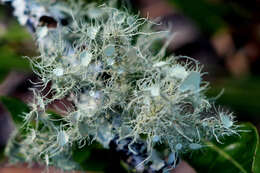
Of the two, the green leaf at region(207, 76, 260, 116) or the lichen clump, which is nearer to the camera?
the lichen clump

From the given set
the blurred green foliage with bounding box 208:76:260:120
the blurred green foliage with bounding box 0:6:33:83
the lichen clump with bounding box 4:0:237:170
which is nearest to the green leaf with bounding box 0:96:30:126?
the lichen clump with bounding box 4:0:237:170

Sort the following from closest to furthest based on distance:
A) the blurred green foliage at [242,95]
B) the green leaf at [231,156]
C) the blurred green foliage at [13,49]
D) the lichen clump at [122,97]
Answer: the lichen clump at [122,97] < the green leaf at [231,156] < the blurred green foliage at [13,49] < the blurred green foliage at [242,95]

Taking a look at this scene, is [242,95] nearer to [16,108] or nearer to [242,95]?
[242,95]

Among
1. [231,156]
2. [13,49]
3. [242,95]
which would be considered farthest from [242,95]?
[13,49]

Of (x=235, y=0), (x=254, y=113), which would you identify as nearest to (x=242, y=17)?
(x=235, y=0)

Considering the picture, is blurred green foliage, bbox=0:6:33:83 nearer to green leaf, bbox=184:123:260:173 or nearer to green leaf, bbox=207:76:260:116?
green leaf, bbox=184:123:260:173

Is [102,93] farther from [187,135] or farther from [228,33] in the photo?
[228,33]

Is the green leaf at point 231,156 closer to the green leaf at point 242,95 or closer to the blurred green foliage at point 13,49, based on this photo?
the blurred green foliage at point 13,49

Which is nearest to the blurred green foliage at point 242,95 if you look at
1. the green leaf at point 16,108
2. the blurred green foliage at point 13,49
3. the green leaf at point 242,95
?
the green leaf at point 242,95
